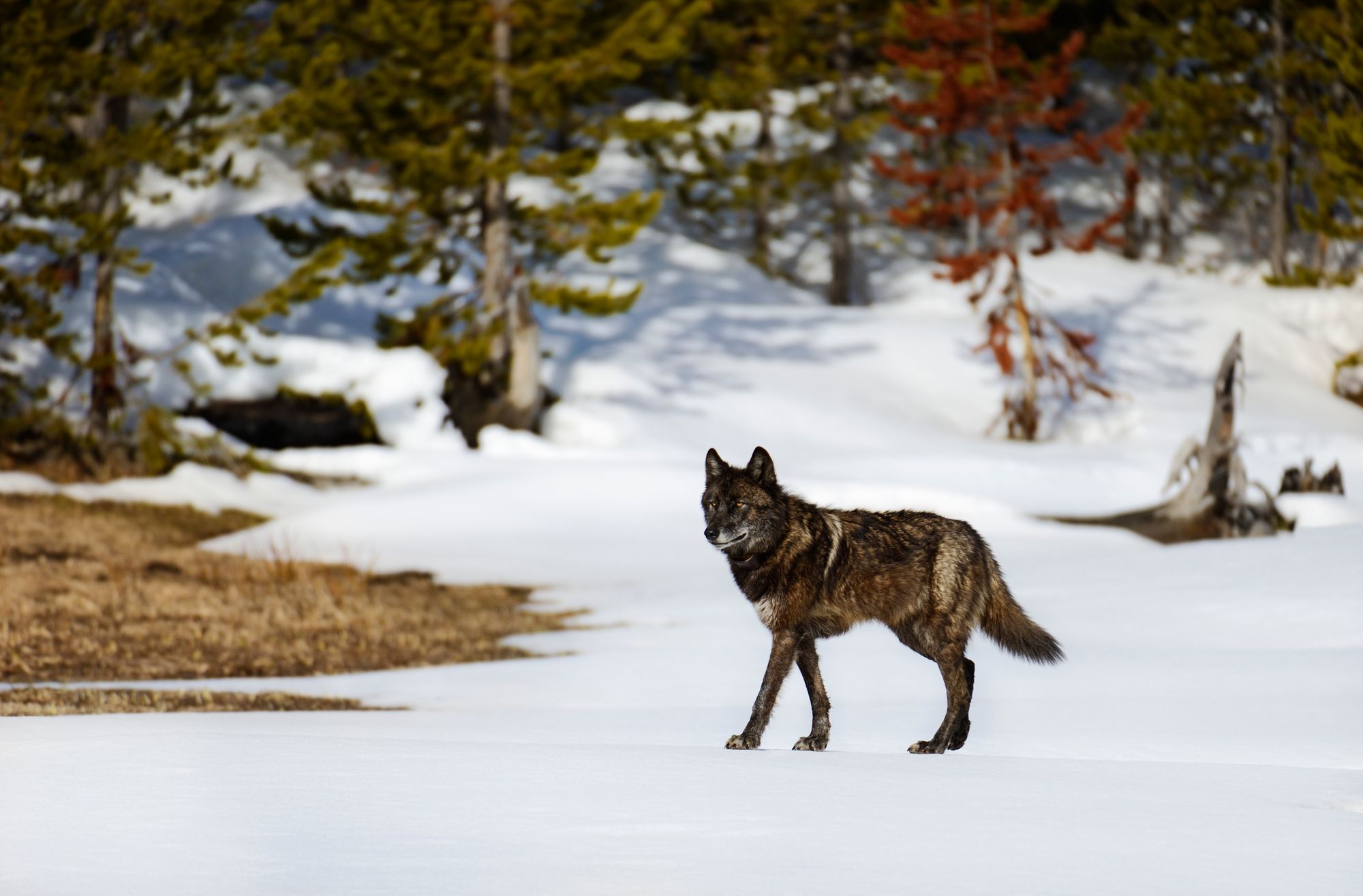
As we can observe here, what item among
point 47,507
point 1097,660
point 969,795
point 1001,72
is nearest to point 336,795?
point 969,795

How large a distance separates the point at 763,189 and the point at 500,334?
42.5 ft

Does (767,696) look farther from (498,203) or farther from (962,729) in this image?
(498,203)

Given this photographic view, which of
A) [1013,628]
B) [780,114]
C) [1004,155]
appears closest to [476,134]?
[1004,155]

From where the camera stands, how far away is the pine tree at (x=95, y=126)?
19.3 meters

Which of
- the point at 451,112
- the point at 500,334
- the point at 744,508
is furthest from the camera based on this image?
the point at 500,334

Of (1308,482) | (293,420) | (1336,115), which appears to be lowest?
(1308,482)

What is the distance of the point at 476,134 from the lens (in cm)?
2492

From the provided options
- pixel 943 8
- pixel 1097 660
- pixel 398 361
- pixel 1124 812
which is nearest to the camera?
pixel 1124 812

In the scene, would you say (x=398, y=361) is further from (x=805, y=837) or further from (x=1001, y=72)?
(x=805, y=837)

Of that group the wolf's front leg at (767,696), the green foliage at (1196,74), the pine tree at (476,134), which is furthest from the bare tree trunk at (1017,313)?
the wolf's front leg at (767,696)

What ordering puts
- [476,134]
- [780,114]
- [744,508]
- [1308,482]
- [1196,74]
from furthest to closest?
[780,114] < [1196,74] < [476,134] < [1308,482] < [744,508]

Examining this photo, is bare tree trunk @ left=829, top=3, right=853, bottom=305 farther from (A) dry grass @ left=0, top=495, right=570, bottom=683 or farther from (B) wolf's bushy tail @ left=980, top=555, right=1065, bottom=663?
(B) wolf's bushy tail @ left=980, top=555, right=1065, bottom=663

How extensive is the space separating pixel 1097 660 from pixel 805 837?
622 centimetres

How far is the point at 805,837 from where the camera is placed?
4422mm
